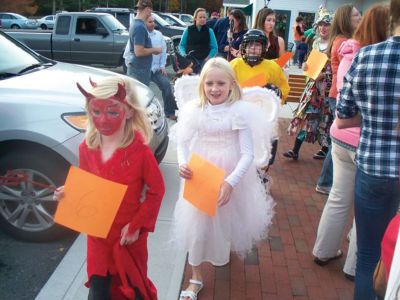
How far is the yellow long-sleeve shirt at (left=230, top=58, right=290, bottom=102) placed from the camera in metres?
3.51

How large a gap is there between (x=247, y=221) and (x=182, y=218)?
0.43m

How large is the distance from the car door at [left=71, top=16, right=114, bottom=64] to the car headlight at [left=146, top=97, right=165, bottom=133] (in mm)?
8422

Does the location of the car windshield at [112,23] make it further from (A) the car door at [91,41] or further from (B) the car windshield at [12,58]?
(B) the car windshield at [12,58]

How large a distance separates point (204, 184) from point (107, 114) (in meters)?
0.73

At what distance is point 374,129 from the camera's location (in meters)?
2.05

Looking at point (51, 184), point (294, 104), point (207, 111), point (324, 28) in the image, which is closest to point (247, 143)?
point (207, 111)

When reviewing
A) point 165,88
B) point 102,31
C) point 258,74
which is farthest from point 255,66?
point 102,31

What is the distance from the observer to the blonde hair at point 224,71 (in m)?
2.51

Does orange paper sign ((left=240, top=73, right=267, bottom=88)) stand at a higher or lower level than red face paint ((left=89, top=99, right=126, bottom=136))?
higher

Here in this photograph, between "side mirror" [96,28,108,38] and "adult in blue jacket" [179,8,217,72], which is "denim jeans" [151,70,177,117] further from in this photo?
"side mirror" [96,28,108,38]

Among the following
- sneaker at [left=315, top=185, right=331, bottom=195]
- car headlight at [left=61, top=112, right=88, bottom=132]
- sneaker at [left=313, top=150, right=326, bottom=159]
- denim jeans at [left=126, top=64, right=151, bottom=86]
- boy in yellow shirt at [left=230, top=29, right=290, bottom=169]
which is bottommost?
sneaker at [left=315, top=185, right=331, bottom=195]

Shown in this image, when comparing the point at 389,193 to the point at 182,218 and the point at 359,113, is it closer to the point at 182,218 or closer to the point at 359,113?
the point at 359,113

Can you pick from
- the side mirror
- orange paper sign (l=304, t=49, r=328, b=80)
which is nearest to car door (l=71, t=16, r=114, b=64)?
the side mirror

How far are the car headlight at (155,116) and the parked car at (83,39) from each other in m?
8.30
